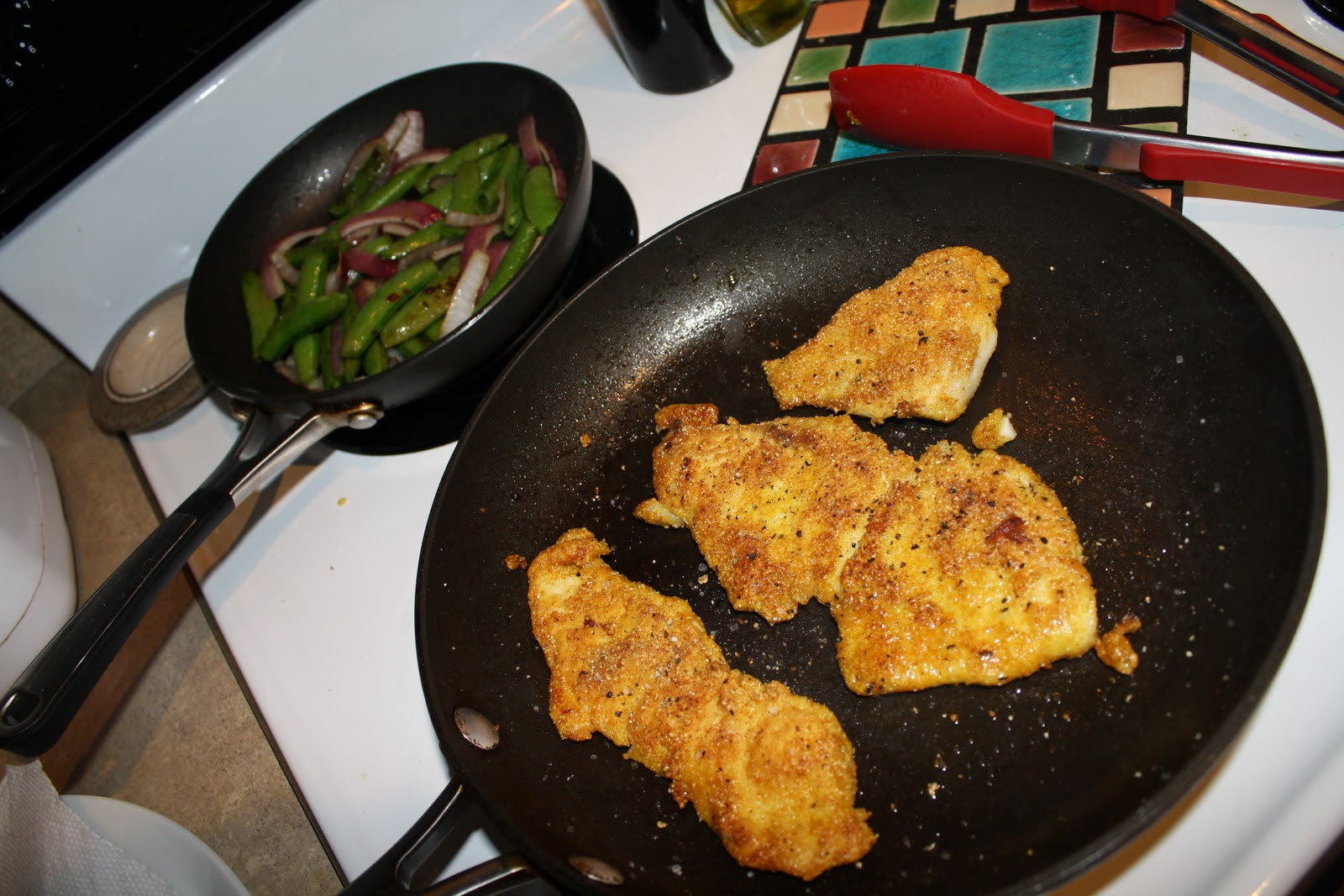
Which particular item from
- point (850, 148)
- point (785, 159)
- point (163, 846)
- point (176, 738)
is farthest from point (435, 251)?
point (163, 846)

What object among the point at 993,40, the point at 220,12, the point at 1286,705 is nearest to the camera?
the point at 1286,705

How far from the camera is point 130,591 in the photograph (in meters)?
1.37

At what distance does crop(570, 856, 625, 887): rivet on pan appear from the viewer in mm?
1163

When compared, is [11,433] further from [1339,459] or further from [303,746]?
[1339,459]

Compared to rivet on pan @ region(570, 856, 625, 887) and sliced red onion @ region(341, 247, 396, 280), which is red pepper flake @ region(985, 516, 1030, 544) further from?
sliced red onion @ region(341, 247, 396, 280)

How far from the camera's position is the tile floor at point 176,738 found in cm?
162

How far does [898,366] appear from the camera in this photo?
1440 mm

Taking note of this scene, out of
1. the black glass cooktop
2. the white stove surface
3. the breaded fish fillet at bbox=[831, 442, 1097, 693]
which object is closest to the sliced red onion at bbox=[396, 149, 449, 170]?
the white stove surface

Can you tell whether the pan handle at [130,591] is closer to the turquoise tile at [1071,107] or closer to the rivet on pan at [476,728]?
the rivet on pan at [476,728]

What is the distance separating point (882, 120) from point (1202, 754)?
1.21 m

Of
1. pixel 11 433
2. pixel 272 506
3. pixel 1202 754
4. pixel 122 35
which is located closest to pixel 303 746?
pixel 272 506

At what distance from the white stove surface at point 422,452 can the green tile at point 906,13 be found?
242 millimetres

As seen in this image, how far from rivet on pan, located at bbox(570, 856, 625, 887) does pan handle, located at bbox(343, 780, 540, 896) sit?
0.23ft

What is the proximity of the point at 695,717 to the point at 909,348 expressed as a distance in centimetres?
69
